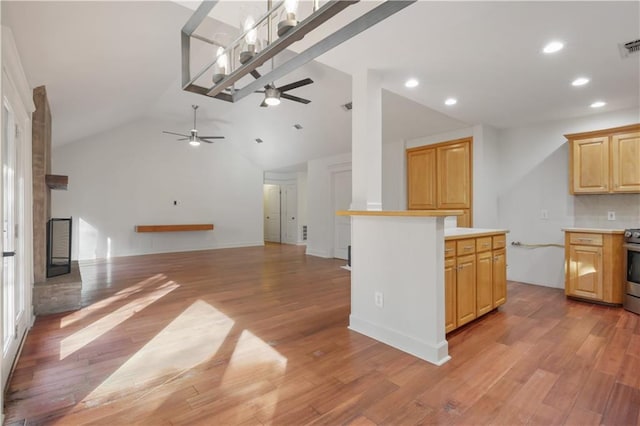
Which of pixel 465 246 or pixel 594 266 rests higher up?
pixel 465 246

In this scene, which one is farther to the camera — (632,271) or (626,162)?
(626,162)

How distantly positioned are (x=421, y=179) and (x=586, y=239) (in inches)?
98.4

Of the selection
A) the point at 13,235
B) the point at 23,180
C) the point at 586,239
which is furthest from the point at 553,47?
the point at 23,180

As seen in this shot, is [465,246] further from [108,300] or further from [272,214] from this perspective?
[272,214]

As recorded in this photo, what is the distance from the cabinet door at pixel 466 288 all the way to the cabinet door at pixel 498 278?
49 centimetres

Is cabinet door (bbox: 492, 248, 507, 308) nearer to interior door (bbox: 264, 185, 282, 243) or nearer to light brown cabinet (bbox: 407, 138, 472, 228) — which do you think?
light brown cabinet (bbox: 407, 138, 472, 228)

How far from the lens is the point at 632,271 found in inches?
138

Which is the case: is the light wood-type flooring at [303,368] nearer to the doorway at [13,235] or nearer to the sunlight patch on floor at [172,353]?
the sunlight patch on floor at [172,353]

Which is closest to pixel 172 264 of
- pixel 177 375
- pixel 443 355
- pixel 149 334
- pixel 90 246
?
pixel 90 246

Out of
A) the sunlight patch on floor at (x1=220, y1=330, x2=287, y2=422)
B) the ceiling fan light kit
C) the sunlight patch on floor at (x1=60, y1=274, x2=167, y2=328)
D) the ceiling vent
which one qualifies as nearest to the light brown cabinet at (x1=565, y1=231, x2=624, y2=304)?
the ceiling vent

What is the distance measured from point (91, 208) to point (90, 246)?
2.73 ft

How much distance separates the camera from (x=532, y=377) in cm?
211

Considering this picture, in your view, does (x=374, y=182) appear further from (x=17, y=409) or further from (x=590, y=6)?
(x=17, y=409)

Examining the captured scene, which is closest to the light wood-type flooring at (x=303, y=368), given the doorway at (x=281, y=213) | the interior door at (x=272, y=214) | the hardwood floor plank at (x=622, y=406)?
the hardwood floor plank at (x=622, y=406)
